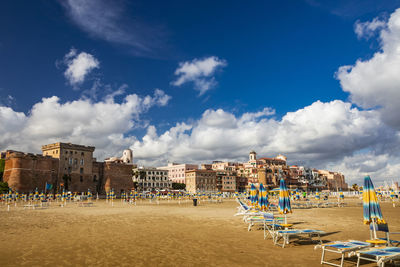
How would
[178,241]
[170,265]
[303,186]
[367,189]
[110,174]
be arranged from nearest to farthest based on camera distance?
[170,265] → [367,189] → [178,241] → [110,174] → [303,186]

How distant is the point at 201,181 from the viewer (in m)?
97.0

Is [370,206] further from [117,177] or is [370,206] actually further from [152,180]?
[152,180]

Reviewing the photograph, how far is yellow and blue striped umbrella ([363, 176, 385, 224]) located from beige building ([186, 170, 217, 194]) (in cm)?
8875

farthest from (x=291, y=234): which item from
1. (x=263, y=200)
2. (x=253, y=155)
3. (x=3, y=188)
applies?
(x=253, y=155)

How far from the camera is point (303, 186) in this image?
10938 centimetres

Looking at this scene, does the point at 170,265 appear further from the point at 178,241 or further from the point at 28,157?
the point at 28,157

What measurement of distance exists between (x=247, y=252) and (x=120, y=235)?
18.6 ft

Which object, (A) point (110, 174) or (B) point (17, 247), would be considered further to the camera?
(A) point (110, 174)

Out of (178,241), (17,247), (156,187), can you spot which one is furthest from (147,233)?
(156,187)

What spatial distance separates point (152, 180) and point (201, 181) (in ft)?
58.5

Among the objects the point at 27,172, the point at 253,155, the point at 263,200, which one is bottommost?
the point at 263,200

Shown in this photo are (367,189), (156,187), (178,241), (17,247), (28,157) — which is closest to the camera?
(367,189)

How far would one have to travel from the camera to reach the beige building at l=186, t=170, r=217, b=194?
96.2 m

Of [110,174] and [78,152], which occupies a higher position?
[78,152]
